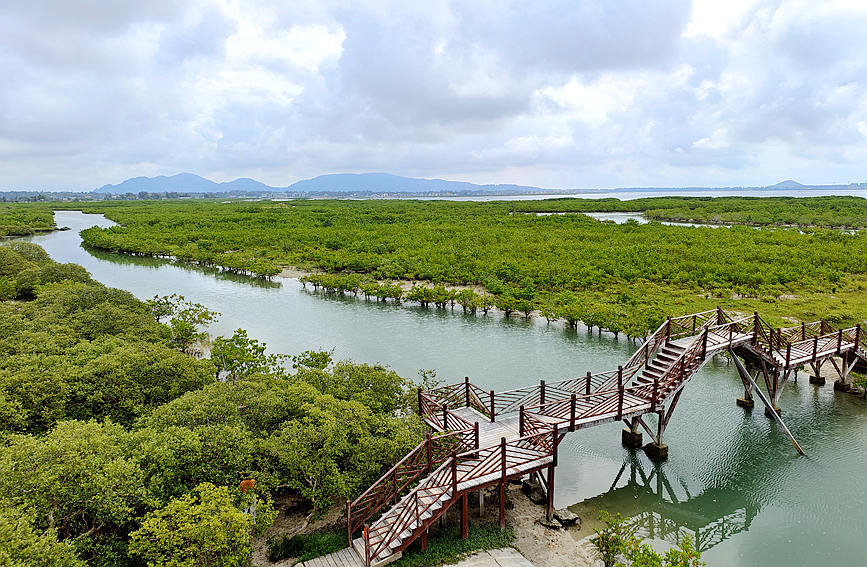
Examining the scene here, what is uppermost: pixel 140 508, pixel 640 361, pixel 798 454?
pixel 640 361

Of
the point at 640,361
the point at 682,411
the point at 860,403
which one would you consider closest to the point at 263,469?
the point at 640,361

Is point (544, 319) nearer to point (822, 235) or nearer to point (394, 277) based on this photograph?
point (394, 277)

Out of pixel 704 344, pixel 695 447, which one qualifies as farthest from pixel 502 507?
pixel 695 447

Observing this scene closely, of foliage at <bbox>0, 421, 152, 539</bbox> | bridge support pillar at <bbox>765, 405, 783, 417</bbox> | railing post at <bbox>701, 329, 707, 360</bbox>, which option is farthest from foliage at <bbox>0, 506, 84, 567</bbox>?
bridge support pillar at <bbox>765, 405, 783, 417</bbox>

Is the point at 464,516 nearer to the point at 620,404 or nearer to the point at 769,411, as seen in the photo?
the point at 620,404

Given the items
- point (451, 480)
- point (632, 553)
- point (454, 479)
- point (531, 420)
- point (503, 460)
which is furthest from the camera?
point (531, 420)

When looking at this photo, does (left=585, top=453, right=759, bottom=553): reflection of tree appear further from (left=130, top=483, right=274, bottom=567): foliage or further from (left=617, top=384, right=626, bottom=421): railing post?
(left=130, top=483, right=274, bottom=567): foliage

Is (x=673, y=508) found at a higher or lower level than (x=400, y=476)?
lower
